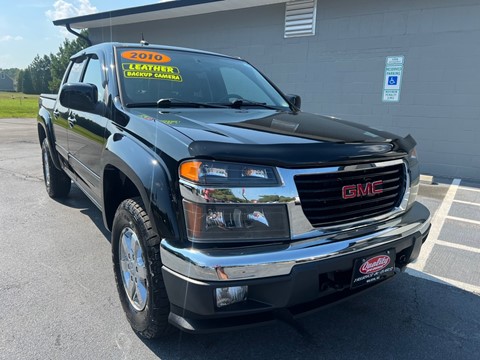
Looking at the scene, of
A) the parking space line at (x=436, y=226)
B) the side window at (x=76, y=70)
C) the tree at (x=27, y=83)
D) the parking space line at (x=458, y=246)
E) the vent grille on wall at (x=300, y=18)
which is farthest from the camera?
the tree at (x=27, y=83)

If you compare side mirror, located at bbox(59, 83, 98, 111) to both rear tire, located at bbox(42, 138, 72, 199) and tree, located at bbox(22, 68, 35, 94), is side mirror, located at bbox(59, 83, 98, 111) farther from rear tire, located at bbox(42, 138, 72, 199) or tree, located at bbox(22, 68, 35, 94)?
tree, located at bbox(22, 68, 35, 94)

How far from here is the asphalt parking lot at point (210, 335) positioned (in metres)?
2.25

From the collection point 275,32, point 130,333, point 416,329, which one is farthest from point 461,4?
point 130,333

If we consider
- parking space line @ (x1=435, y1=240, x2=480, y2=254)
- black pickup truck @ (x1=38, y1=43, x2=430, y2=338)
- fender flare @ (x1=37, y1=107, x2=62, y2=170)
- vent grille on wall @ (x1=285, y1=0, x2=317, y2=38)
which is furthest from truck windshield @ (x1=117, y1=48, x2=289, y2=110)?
vent grille on wall @ (x1=285, y1=0, x2=317, y2=38)

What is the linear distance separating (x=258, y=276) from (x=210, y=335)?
2.87 ft

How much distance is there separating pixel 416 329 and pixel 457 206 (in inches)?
143

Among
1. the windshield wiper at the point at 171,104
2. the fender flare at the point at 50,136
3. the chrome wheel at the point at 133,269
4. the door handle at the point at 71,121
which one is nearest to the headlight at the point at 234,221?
the chrome wheel at the point at 133,269

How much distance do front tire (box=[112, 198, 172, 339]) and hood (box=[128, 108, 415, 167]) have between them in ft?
1.79

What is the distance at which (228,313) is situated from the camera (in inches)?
70.1

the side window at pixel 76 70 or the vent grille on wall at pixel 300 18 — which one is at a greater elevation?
the vent grille on wall at pixel 300 18

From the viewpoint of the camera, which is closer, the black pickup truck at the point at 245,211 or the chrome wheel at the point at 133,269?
the black pickup truck at the point at 245,211

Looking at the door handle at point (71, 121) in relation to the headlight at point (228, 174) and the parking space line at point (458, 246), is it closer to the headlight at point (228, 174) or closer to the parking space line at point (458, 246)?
the headlight at point (228, 174)

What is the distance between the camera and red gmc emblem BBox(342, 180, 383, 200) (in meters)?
2.04

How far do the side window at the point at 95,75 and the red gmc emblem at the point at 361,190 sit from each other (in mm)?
2002
